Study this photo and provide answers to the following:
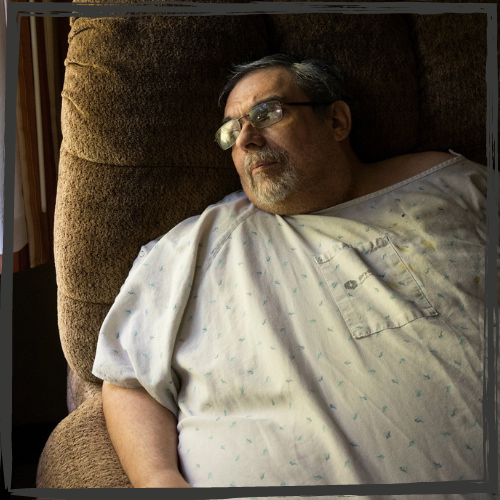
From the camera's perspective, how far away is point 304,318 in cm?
104

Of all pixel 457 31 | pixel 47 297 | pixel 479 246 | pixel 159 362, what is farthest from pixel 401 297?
pixel 47 297

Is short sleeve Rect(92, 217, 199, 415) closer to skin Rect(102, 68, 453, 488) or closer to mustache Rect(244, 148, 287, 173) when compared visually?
skin Rect(102, 68, 453, 488)

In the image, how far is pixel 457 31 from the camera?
135 cm

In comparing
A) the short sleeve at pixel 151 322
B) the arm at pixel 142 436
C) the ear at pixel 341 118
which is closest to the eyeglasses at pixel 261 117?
the ear at pixel 341 118

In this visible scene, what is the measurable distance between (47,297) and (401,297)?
3.33ft

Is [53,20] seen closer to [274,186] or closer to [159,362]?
[274,186]

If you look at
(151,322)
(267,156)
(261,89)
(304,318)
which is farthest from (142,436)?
(261,89)

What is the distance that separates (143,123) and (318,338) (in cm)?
62

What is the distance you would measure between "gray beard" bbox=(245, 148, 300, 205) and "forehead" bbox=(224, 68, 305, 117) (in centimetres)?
12

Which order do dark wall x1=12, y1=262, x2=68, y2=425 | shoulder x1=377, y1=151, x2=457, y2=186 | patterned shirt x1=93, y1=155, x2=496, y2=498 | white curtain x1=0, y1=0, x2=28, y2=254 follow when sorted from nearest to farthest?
patterned shirt x1=93, y1=155, x2=496, y2=498, white curtain x1=0, y1=0, x2=28, y2=254, shoulder x1=377, y1=151, x2=457, y2=186, dark wall x1=12, y1=262, x2=68, y2=425

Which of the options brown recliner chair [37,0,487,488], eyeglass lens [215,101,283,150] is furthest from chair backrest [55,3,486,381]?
eyeglass lens [215,101,283,150]

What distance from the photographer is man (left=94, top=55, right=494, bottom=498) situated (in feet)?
3.04

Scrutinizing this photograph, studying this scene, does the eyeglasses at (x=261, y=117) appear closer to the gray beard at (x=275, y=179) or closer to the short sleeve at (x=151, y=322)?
the gray beard at (x=275, y=179)

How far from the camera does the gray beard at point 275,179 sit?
1.19 metres
